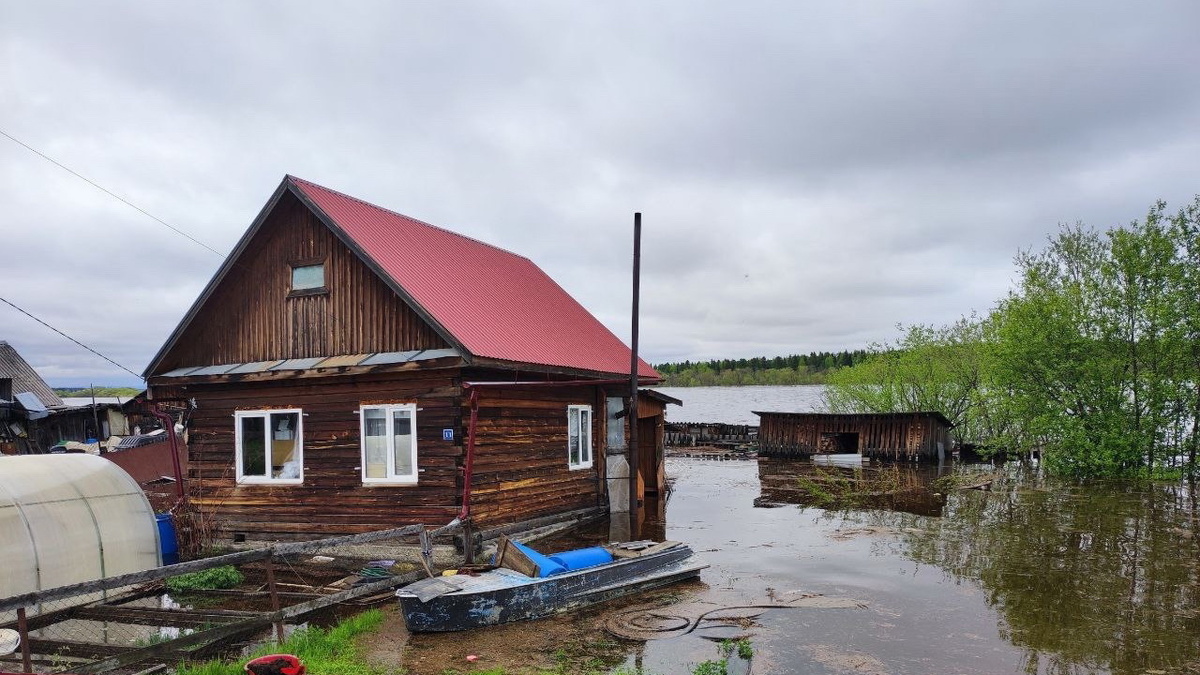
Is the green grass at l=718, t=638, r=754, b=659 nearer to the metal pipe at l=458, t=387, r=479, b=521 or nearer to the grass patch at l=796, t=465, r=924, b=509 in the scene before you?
the metal pipe at l=458, t=387, r=479, b=521

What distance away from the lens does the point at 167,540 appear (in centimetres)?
1703

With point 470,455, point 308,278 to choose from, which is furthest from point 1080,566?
point 308,278

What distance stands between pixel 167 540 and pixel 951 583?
1590 centimetres

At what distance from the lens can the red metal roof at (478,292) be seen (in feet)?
56.0

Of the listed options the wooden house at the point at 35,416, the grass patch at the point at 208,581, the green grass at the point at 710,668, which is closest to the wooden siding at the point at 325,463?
the grass patch at the point at 208,581

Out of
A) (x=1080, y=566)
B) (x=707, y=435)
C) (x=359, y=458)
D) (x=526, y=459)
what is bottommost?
(x=707, y=435)

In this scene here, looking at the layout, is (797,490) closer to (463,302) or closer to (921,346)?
(463,302)

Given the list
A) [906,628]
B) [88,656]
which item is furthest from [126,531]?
[906,628]

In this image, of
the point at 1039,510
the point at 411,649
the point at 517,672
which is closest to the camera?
the point at 517,672

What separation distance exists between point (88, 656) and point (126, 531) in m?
6.86

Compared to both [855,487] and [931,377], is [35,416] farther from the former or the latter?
[931,377]

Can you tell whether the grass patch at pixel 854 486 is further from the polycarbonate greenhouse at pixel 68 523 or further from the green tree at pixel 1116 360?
the polycarbonate greenhouse at pixel 68 523

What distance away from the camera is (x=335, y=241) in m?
18.0

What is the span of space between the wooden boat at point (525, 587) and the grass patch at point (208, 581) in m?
5.48
